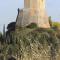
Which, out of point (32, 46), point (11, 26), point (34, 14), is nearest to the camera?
point (32, 46)

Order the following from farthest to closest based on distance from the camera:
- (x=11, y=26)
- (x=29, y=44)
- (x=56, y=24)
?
1. (x=56, y=24)
2. (x=11, y=26)
3. (x=29, y=44)

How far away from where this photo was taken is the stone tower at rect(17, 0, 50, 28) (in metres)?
36.8

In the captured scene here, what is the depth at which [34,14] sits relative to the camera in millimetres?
37094

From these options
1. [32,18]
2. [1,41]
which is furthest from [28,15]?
[1,41]

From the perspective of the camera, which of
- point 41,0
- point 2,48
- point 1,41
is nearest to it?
point 2,48

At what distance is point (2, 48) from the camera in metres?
30.5

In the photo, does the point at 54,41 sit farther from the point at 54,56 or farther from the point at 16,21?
the point at 16,21

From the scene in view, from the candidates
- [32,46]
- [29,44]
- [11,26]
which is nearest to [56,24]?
[11,26]

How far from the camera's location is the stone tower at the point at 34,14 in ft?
121

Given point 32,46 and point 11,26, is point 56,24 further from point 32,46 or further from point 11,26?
point 32,46

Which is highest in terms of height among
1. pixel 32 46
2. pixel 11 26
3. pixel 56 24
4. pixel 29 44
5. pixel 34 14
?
pixel 34 14

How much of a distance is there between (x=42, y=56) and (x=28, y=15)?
7.17 metres

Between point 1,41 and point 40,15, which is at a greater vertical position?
point 40,15

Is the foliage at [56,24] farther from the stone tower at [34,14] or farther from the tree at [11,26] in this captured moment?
the tree at [11,26]
